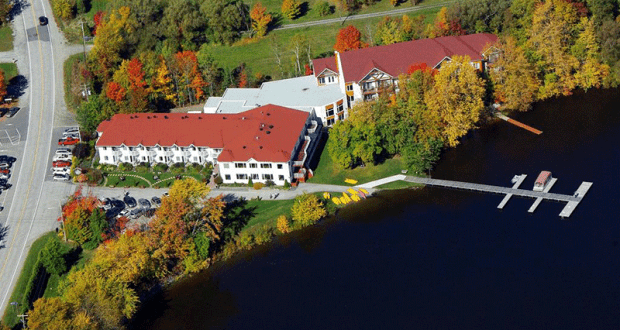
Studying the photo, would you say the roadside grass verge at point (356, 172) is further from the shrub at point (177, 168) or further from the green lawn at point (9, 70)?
the green lawn at point (9, 70)

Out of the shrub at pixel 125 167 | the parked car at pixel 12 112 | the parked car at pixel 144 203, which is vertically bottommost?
the parked car at pixel 144 203

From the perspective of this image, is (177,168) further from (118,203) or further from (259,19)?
(259,19)

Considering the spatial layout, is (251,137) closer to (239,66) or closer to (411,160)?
(411,160)

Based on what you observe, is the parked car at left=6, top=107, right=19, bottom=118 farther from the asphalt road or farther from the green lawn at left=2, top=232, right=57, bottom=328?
the green lawn at left=2, top=232, right=57, bottom=328

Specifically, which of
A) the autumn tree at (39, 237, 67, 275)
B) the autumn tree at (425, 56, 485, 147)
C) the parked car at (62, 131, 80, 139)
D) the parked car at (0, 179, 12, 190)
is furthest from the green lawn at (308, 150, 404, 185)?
the parked car at (0, 179, 12, 190)

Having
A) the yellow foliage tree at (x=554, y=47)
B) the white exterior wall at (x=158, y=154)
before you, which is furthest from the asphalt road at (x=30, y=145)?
the yellow foliage tree at (x=554, y=47)

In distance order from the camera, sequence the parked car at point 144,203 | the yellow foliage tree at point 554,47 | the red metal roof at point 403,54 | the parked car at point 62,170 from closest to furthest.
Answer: the parked car at point 144,203
the parked car at point 62,170
the red metal roof at point 403,54
the yellow foliage tree at point 554,47
